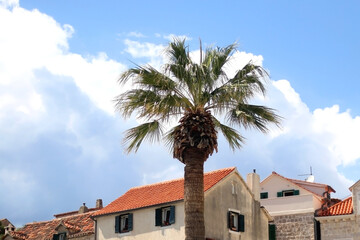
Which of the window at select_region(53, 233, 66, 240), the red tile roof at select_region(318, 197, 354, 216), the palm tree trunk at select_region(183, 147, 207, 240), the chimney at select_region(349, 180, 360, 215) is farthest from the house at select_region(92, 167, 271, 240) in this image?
the palm tree trunk at select_region(183, 147, 207, 240)

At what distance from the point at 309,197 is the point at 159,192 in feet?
38.3

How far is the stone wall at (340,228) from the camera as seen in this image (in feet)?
152

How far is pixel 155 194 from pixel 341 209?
43.5 ft

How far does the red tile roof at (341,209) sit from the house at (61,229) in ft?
54.8

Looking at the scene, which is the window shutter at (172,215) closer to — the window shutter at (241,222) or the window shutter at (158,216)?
the window shutter at (158,216)

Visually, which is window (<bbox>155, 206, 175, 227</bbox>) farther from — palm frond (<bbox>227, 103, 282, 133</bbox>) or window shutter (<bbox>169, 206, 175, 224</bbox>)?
palm frond (<bbox>227, 103, 282, 133</bbox>)

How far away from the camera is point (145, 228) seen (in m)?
43.6

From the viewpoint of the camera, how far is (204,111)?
2742cm

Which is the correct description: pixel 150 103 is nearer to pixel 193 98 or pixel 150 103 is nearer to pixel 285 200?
pixel 193 98

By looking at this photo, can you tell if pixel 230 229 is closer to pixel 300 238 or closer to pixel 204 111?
pixel 300 238

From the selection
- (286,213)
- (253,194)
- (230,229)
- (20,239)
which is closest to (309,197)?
(286,213)

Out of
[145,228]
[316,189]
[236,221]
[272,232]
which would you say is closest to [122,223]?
[145,228]

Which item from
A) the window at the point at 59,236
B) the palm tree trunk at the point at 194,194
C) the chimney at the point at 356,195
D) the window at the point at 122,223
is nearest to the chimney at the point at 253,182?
the chimney at the point at 356,195

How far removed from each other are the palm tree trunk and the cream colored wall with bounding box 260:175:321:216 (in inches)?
978
